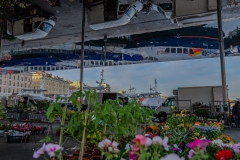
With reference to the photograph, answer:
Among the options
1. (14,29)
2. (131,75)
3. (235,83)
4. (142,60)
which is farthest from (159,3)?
(131,75)

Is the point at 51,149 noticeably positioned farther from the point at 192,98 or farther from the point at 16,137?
the point at 192,98

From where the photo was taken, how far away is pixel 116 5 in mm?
8078

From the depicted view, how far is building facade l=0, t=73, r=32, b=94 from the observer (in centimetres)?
6450

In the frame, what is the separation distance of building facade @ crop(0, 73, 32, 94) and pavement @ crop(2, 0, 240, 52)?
5559 cm

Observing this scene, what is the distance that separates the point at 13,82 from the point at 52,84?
13.5 m

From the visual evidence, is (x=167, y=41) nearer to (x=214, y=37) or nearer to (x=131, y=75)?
(x=214, y=37)

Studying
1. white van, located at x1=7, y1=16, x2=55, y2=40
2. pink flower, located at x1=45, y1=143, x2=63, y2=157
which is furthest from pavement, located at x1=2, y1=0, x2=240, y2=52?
pink flower, located at x1=45, y1=143, x2=63, y2=157

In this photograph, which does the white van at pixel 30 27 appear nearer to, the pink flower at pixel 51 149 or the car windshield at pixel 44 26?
the car windshield at pixel 44 26

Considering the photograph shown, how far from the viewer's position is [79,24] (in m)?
12.2

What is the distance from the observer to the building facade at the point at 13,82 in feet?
212

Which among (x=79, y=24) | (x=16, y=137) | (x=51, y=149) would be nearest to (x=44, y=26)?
(x=79, y=24)

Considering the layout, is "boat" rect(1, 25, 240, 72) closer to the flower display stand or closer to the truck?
the truck

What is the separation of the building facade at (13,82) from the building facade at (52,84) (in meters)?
2.19

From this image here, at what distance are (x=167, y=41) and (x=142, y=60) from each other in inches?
103
